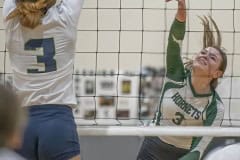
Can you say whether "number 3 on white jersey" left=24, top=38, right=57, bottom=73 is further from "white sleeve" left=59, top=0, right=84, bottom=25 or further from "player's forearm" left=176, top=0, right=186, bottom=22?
"player's forearm" left=176, top=0, right=186, bottom=22

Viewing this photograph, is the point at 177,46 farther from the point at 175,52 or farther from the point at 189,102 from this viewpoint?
the point at 189,102

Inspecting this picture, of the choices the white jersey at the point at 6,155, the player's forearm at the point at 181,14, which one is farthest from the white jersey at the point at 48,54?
the white jersey at the point at 6,155

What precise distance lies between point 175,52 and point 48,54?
22.4 inches

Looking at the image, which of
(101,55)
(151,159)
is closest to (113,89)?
(101,55)

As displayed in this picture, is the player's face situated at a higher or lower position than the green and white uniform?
higher

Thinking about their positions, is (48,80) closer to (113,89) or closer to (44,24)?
(44,24)

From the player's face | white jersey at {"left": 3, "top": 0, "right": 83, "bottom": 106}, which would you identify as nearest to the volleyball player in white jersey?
white jersey at {"left": 3, "top": 0, "right": 83, "bottom": 106}

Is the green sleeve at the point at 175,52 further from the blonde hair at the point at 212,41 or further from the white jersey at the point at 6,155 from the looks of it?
the white jersey at the point at 6,155

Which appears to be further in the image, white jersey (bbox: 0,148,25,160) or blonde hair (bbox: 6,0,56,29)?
blonde hair (bbox: 6,0,56,29)

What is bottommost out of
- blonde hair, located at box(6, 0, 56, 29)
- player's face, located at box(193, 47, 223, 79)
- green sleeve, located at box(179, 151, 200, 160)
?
green sleeve, located at box(179, 151, 200, 160)

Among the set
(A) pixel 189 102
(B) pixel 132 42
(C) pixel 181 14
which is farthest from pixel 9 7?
(B) pixel 132 42

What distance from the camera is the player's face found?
2.28 metres

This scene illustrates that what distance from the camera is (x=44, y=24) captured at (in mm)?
1828

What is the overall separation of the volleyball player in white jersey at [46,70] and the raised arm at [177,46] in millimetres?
475
